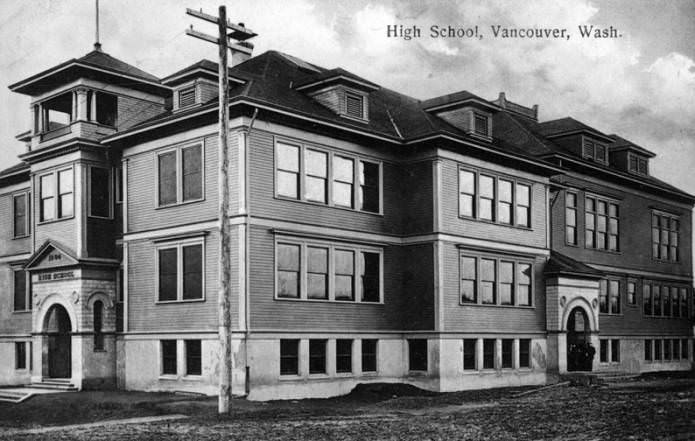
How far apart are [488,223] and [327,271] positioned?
7662mm

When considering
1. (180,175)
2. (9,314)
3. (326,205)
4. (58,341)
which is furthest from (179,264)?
(9,314)

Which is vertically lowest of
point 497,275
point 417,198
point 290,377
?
point 290,377

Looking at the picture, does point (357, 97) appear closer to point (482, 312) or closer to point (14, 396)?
point (482, 312)

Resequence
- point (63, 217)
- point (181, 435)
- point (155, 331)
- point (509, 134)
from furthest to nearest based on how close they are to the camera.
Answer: point (509, 134) → point (63, 217) → point (155, 331) → point (181, 435)

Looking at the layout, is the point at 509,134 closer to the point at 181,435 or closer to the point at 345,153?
the point at 345,153

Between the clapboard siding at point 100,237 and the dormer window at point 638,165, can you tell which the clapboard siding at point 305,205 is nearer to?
the clapboard siding at point 100,237

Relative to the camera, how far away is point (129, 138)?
3025 cm

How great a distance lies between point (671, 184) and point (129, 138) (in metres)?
32.9

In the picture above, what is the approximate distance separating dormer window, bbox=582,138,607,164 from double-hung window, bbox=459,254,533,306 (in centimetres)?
994

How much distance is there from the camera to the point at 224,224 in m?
21.2

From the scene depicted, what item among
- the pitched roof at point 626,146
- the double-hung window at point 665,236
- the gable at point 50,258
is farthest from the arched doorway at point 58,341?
the double-hung window at point 665,236

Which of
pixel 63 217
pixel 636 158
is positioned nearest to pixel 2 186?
pixel 63 217

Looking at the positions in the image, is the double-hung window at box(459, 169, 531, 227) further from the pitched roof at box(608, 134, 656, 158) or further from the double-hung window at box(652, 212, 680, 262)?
the double-hung window at box(652, 212, 680, 262)

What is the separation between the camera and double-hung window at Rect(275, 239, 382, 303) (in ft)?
92.0
